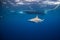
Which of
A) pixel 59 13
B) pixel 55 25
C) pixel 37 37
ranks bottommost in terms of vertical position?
pixel 37 37

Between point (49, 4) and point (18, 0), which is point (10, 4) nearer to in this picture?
point (18, 0)

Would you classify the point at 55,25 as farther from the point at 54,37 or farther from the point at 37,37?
the point at 37,37

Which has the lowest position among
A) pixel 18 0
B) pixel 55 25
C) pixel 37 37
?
pixel 37 37

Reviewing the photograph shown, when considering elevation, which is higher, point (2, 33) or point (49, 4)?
point (49, 4)

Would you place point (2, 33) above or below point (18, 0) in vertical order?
below

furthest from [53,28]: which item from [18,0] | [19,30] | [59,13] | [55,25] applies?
[18,0]
